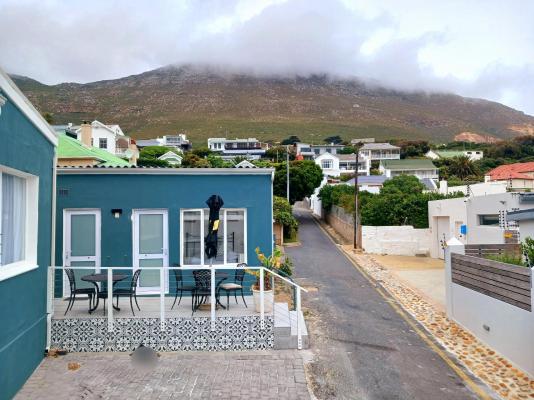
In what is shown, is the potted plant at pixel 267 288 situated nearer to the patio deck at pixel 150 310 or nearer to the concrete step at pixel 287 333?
the patio deck at pixel 150 310

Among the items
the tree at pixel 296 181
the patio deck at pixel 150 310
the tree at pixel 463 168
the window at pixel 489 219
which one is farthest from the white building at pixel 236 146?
the patio deck at pixel 150 310

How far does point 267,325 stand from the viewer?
27.2 feet

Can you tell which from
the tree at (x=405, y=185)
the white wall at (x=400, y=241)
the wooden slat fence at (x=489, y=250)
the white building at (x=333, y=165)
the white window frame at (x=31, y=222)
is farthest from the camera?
the white building at (x=333, y=165)

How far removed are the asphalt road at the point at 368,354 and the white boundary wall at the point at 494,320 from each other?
3.75 ft

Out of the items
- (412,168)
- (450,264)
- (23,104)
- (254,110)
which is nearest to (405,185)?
(450,264)

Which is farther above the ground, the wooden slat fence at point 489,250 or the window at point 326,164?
the window at point 326,164

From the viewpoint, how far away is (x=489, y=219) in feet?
62.2

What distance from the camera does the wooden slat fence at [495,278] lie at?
744 cm

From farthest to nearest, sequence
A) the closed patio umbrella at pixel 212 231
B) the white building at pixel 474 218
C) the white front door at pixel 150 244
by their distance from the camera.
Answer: the white building at pixel 474 218 < the white front door at pixel 150 244 < the closed patio umbrella at pixel 212 231

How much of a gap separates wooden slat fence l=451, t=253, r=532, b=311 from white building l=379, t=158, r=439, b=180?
2540 inches

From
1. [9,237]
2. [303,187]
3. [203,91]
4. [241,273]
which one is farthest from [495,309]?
[203,91]

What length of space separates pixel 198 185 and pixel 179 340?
3914mm

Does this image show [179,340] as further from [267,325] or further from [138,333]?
[267,325]

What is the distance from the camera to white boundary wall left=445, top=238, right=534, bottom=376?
739cm
